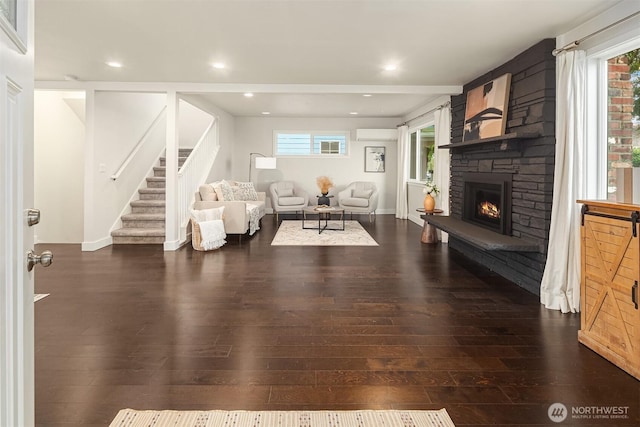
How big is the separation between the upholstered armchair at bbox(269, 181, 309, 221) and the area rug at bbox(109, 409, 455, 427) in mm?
6820

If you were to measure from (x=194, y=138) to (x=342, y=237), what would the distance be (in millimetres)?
→ 4803

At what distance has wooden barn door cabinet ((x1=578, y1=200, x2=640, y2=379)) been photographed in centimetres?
218

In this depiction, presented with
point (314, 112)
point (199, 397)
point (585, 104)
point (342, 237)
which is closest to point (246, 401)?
point (199, 397)

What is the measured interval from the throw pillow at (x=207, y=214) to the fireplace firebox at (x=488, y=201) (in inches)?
143

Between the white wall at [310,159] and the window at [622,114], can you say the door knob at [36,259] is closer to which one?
the window at [622,114]

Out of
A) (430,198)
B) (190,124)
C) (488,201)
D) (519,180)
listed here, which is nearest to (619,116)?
(519,180)

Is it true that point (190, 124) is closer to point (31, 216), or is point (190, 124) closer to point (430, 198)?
point (430, 198)

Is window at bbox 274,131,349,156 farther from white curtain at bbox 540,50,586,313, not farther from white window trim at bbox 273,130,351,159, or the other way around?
white curtain at bbox 540,50,586,313

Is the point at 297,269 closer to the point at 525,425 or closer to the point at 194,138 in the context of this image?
the point at 525,425

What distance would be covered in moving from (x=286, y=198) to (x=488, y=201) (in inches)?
201

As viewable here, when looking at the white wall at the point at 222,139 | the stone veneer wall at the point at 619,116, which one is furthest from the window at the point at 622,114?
the white wall at the point at 222,139

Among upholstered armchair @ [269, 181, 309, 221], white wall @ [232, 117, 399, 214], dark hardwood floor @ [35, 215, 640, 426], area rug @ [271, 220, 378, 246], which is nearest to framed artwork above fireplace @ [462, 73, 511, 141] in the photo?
dark hardwood floor @ [35, 215, 640, 426]

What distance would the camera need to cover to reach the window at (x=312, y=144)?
10.1 meters

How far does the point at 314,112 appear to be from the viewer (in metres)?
9.16
